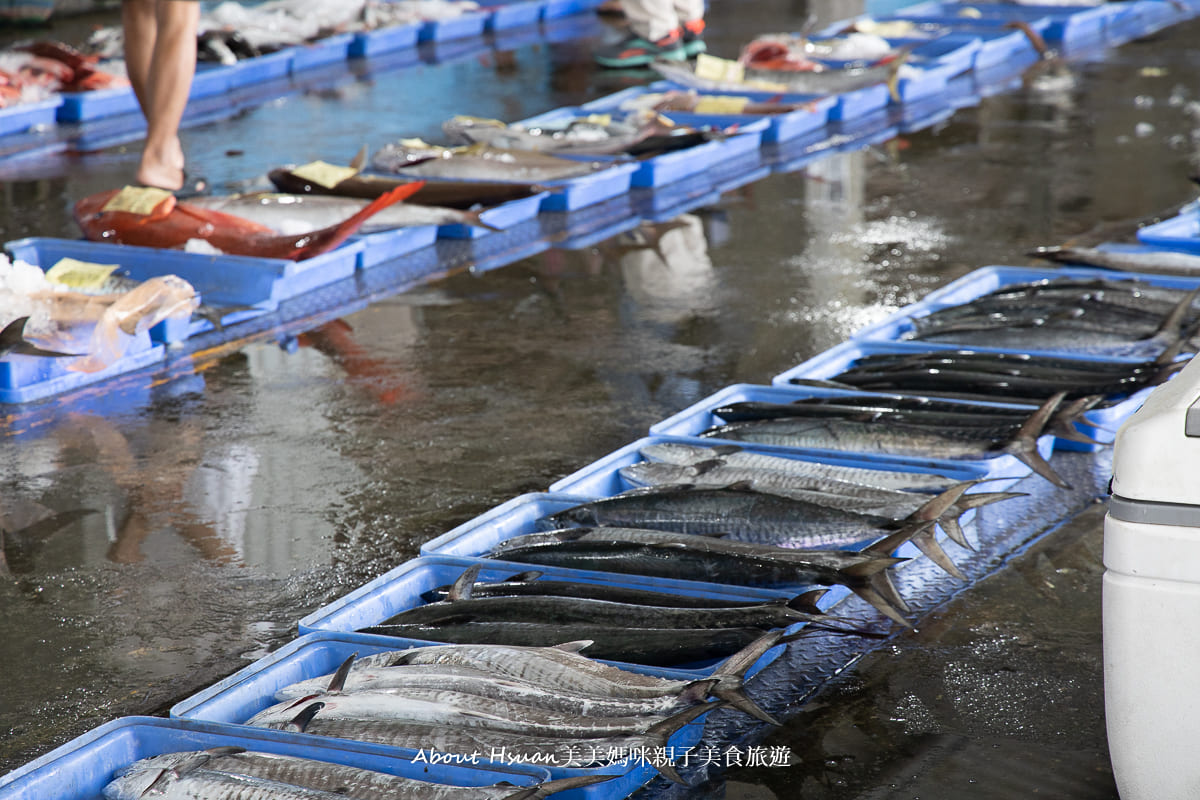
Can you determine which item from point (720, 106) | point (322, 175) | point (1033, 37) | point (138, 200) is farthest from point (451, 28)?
point (138, 200)

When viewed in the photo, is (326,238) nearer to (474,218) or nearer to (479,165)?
(474,218)

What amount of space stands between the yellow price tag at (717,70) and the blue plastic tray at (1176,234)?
4057 mm

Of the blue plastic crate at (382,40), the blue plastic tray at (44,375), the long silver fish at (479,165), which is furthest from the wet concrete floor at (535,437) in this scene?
the blue plastic crate at (382,40)

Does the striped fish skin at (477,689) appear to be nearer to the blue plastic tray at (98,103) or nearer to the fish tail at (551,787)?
the fish tail at (551,787)

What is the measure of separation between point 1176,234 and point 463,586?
3828 mm

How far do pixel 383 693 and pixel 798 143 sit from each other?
6.66 m

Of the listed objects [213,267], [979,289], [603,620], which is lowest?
[979,289]

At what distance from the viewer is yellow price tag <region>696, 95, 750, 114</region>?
8.81m

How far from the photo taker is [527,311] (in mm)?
5586

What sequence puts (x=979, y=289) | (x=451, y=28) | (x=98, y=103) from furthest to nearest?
(x=451, y=28) → (x=98, y=103) → (x=979, y=289)

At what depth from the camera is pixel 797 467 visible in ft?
11.5

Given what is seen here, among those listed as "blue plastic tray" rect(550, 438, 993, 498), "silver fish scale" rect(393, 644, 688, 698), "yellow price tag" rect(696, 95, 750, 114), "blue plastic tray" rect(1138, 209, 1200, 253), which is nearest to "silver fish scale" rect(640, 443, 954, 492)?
"blue plastic tray" rect(550, 438, 993, 498)

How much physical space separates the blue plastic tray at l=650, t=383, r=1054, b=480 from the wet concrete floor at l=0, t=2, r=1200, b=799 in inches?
6.8

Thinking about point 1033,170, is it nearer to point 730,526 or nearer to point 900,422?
point 900,422
